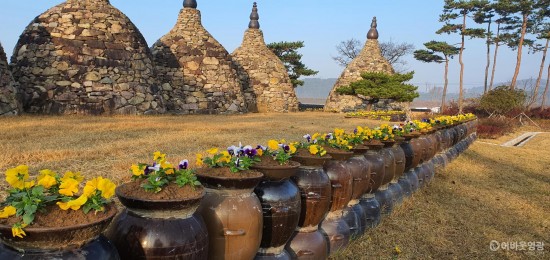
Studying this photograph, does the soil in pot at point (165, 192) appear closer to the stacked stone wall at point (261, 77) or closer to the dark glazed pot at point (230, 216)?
the dark glazed pot at point (230, 216)

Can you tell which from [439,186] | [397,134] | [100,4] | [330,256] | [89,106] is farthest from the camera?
[100,4]

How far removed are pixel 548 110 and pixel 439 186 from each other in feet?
88.6

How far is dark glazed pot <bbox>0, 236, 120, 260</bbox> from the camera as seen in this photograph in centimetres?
132

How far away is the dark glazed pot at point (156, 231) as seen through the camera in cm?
166

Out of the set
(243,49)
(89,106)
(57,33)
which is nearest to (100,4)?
(57,33)

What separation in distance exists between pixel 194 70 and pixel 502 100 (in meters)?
17.0

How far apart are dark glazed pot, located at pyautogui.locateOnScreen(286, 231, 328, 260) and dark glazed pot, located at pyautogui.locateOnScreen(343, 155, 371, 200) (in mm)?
733

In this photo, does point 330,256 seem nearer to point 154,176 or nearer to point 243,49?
point 154,176

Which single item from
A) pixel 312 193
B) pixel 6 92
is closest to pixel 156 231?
pixel 312 193

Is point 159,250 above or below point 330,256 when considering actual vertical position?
above

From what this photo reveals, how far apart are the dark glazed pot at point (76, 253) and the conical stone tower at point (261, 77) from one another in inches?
801

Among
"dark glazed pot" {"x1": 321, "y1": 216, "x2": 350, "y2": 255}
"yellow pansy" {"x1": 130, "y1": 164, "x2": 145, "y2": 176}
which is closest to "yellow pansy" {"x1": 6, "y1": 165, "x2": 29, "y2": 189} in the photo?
"yellow pansy" {"x1": 130, "y1": 164, "x2": 145, "y2": 176}

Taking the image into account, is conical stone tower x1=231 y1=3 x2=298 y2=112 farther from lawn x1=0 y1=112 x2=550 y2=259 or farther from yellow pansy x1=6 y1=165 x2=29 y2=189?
yellow pansy x1=6 y1=165 x2=29 y2=189

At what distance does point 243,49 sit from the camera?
77.2 feet
